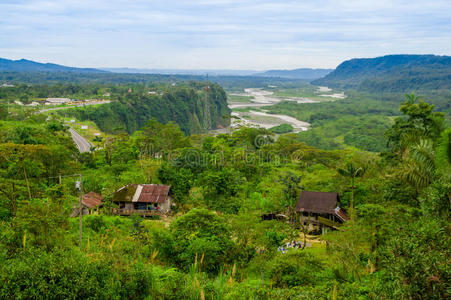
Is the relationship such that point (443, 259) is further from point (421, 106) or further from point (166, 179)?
point (166, 179)

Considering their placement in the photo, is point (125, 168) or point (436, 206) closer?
point (436, 206)

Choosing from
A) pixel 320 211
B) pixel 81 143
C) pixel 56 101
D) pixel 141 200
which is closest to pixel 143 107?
pixel 56 101

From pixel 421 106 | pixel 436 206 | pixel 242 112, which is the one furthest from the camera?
pixel 242 112

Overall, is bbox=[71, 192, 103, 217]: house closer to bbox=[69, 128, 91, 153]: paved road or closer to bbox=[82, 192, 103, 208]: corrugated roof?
bbox=[82, 192, 103, 208]: corrugated roof

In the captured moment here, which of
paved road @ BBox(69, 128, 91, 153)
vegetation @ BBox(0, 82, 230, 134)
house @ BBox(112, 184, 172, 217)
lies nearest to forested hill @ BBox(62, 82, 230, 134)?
vegetation @ BBox(0, 82, 230, 134)

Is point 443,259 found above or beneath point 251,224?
above

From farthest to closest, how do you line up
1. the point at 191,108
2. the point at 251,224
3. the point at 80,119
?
the point at 191,108
the point at 80,119
the point at 251,224

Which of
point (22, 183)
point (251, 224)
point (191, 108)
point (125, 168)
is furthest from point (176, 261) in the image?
point (191, 108)
